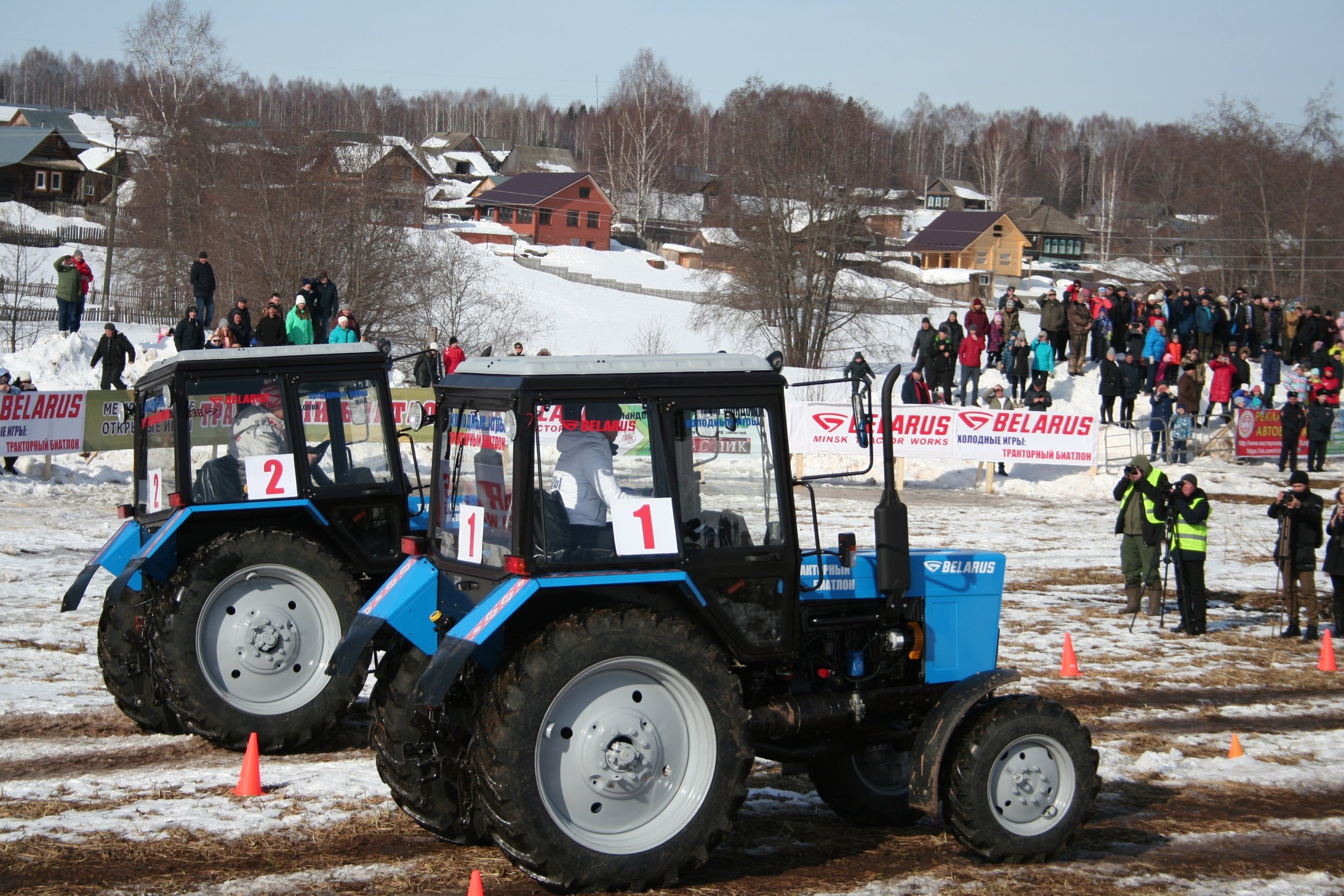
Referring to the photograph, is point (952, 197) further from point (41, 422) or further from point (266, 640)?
point (266, 640)

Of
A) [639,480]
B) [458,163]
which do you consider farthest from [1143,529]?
[458,163]

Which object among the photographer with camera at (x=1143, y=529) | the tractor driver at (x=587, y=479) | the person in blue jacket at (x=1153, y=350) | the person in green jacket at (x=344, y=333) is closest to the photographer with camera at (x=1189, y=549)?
the photographer with camera at (x=1143, y=529)

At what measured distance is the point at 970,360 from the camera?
89.7 feet

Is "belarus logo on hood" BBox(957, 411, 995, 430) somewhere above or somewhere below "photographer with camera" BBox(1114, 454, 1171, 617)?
above

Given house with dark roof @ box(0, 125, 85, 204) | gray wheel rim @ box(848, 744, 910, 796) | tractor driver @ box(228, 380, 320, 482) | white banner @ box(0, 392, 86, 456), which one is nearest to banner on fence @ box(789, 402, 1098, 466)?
white banner @ box(0, 392, 86, 456)

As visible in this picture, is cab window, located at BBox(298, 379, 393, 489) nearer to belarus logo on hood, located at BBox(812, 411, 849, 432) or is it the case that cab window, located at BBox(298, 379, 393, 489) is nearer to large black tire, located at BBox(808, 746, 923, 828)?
large black tire, located at BBox(808, 746, 923, 828)

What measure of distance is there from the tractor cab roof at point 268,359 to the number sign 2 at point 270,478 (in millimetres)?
660

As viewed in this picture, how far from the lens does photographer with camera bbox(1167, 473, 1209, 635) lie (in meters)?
13.4

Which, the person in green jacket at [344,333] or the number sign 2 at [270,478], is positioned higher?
the person in green jacket at [344,333]

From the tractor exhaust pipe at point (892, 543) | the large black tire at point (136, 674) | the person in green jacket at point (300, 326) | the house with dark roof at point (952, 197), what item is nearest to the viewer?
the tractor exhaust pipe at point (892, 543)

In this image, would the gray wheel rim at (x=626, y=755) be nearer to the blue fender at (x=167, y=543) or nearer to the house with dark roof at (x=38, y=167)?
the blue fender at (x=167, y=543)

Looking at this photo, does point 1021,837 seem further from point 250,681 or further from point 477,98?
point 477,98

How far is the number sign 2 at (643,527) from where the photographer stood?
5781 mm

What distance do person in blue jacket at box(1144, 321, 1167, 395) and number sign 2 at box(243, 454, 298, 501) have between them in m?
24.0
